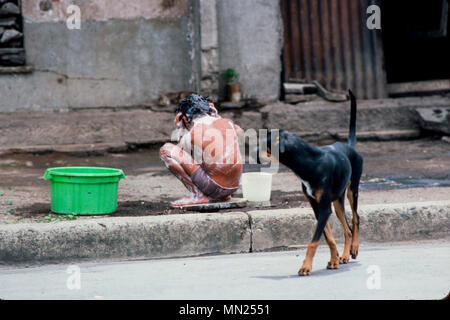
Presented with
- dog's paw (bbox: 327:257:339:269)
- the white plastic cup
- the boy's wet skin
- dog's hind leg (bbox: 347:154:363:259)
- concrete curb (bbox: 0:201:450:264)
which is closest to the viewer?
dog's paw (bbox: 327:257:339:269)

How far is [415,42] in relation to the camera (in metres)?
11.2

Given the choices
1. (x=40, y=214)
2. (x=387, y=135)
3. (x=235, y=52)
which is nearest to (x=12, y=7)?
(x=235, y=52)

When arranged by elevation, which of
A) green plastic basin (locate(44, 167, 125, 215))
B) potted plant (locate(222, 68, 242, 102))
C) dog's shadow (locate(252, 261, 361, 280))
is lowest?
Answer: dog's shadow (locate(252, 261, 361, 280))

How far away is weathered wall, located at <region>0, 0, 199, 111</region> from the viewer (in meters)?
8.99

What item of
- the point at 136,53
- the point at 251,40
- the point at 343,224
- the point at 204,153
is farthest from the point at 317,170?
the point at 136,53

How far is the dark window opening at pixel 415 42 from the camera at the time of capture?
10.9m

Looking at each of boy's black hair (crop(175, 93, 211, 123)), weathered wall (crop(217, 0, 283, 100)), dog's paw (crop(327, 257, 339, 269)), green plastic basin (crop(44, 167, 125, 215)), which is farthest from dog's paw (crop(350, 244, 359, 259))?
weathered wall (crop(217, 0, 283, 100))

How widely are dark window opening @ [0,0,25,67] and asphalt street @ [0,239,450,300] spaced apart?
5.07 m

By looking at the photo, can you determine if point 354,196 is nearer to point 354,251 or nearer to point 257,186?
point 354,251

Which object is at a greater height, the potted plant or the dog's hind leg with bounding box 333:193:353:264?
the potted plant

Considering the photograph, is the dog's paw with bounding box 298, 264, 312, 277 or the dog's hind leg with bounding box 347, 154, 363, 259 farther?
the dog's hind leg with bounding box 347, 154, 363, 259

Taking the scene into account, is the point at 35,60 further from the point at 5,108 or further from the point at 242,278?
the point at 242,278

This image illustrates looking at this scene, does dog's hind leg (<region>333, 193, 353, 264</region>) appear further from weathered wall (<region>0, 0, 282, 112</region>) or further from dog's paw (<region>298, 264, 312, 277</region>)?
weathered wall (<region>0, 0, 282, 112</region>)

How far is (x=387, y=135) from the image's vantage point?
29.5ft
